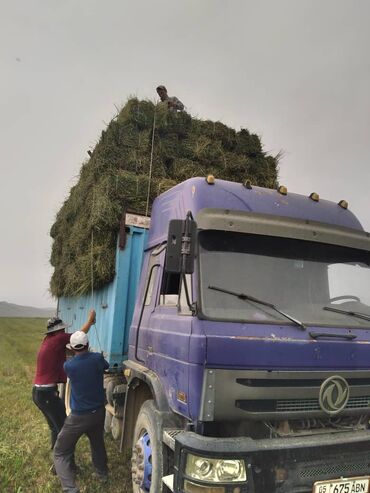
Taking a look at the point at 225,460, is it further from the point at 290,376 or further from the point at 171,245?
the point at 171,245

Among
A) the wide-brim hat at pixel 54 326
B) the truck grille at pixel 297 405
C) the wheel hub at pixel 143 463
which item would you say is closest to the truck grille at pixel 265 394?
the truck grille at pixel 297 405

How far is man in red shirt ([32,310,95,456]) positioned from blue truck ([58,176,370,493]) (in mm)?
1512

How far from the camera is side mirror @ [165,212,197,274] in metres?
3.43

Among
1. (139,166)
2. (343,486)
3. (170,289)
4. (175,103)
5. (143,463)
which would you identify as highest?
(175,103)

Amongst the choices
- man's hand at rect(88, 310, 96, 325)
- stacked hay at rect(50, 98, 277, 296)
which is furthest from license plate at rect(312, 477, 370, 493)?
man's hand at rect(88, 310, 96, 325)

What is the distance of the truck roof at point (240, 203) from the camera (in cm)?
412

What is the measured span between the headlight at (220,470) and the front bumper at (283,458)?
36 millimetres

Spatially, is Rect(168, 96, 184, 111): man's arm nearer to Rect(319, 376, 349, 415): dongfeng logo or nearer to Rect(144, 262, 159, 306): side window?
Rect(144, 262, 159, 306): side window

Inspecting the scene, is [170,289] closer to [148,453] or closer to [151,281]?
[151,281]

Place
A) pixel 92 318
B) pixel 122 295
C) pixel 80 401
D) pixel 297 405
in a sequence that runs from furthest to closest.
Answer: pixel 92 318 → pixel 122 295 → pixel 80 401 → pixel 297 405

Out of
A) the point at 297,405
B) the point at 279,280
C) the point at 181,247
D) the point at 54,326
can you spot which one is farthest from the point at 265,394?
the point at 54,326

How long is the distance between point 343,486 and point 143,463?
→ 165 centimetres

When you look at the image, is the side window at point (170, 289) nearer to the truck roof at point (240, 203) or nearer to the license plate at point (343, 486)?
the truck roof at point (240, 203)

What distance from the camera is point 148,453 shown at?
3.87 m
